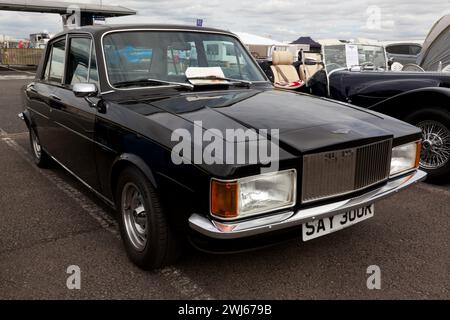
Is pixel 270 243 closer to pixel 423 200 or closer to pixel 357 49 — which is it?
pixel 423 200

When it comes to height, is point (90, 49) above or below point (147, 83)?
above

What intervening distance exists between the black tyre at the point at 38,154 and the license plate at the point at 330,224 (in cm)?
379

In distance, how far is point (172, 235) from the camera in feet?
8.38

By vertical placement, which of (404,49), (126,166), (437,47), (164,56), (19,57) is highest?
(404,49)

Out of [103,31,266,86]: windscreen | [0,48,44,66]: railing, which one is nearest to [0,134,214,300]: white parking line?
[103,31,266,86]: windscreen

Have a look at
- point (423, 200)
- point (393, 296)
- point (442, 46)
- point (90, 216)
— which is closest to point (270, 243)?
point (393, 296)

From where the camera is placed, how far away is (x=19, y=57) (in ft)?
94.8

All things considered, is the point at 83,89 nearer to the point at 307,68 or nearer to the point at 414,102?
the point at 414,102

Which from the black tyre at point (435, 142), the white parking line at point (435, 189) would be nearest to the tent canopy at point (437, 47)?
the black tyre at point (435, 142)

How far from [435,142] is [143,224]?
11.9 feet

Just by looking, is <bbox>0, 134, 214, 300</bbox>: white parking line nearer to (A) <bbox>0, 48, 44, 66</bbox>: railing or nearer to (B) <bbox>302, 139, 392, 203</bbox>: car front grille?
(B) <bbox>302, 139, 392, 203</bbox>: car front grille

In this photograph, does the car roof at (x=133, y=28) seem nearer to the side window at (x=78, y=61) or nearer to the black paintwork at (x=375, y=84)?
the side window at (x=78, y=61)

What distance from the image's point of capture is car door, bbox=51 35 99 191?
335 cm

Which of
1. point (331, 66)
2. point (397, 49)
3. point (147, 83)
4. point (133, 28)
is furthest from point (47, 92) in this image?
point (397, 49)
